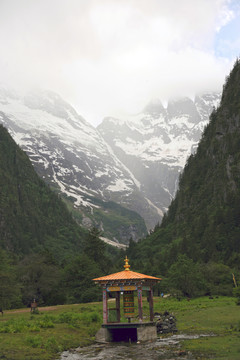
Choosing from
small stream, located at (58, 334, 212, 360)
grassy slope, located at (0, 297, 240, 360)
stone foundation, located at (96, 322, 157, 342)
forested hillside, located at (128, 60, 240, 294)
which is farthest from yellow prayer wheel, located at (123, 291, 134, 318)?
forested hillside, located at (128, 60, 240, 294)

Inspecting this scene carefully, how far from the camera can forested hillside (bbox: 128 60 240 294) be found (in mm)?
91438

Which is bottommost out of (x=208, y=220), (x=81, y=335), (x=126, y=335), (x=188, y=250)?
(x=126, y=335)

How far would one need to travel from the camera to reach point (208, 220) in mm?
134500

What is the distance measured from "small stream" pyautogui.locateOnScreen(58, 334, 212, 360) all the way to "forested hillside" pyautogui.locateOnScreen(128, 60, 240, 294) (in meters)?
47.5

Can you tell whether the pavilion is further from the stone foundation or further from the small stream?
the small stream

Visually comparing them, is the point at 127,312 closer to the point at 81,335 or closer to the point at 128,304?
the point at 128,304

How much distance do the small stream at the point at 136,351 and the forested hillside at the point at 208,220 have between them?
1871 inches

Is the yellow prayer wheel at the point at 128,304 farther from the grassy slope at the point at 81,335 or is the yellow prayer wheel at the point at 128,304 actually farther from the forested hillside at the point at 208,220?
the forested hillside at the point at 208,220

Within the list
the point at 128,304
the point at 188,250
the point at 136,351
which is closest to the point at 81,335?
the point at 128,304

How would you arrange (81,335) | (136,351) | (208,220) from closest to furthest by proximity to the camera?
(136,351) < (81,335) < (208,220)

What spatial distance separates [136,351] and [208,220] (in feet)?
349

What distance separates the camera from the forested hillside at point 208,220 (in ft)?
300

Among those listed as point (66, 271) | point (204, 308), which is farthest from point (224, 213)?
point (204, 308)

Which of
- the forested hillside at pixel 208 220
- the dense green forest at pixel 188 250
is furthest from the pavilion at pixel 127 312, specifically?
the forested hillside at pixel 208 220
